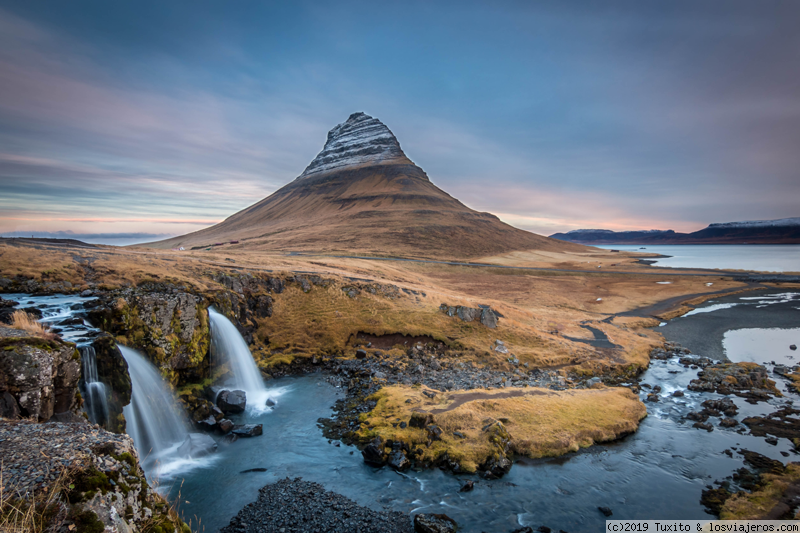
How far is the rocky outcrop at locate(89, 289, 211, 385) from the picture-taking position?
72.9 feet

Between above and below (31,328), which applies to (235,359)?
below

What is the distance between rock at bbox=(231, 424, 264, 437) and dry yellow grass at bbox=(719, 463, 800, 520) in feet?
78.3

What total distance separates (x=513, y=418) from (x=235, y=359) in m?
21.8

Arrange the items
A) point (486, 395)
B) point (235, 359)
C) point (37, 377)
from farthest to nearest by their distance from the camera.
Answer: point (235, 359) < point (486, 395) < point (37, 377)

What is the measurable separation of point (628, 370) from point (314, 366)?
97.9 ft

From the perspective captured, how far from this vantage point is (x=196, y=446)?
20.5 metres

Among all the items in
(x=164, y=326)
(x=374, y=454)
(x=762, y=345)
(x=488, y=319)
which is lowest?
(x=374, y=454)

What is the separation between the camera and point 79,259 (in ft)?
98.4

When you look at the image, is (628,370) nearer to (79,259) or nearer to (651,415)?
(651,415)

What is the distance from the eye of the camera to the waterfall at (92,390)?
1627cm

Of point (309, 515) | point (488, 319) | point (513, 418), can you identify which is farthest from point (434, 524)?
point (488, 319)

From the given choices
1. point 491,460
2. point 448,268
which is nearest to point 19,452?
point 491,460

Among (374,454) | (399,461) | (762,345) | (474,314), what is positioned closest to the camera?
(399,461)

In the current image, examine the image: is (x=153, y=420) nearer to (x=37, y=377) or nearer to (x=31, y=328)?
(x=31, y=328)
